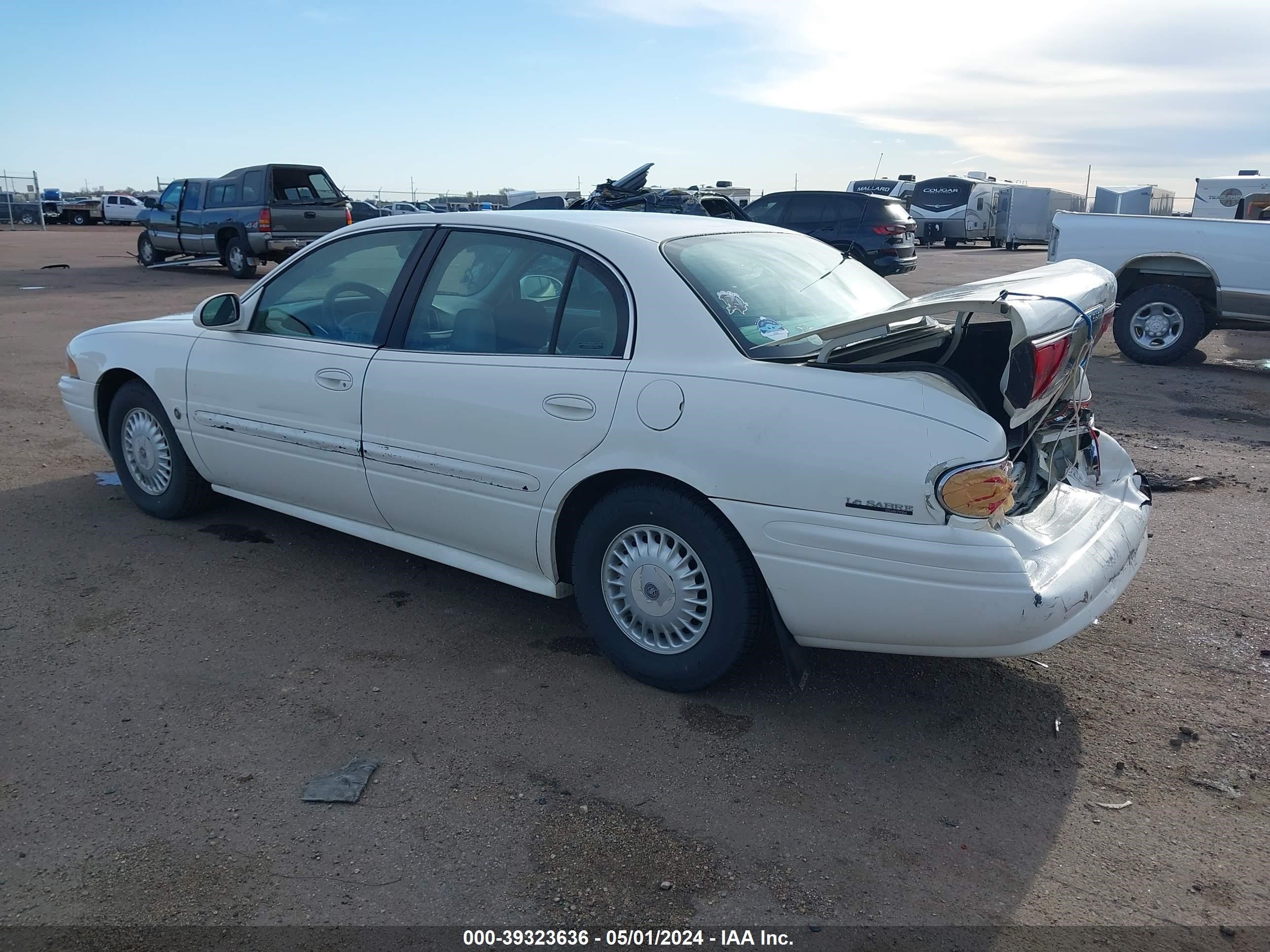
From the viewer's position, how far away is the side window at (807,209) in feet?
59.6

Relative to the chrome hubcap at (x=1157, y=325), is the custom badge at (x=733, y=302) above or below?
above

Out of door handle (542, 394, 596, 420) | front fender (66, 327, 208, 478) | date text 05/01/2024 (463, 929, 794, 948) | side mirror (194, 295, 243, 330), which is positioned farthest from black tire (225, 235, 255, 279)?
date text 05/01/2024 (463, 929, 794, 948)

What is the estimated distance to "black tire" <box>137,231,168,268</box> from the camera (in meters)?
20.9

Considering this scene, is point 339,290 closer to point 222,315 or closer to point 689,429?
point 222,315

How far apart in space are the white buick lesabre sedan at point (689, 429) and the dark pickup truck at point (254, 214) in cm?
1447

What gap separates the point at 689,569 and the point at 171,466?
3.07 m

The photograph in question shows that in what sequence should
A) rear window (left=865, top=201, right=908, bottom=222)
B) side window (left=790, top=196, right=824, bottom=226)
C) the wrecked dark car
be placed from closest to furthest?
the wrecked dark car
rear window (left=865, top=201, right=908, bottom=222)
side window (left=790, top=196, right=824, bottom=226)

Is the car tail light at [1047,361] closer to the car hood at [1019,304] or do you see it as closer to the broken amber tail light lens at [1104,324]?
the car hood at [1019,304]

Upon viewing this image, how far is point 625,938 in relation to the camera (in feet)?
7.90

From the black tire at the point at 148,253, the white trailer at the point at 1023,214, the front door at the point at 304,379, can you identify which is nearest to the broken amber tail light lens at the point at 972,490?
the front door at the point at 304,379

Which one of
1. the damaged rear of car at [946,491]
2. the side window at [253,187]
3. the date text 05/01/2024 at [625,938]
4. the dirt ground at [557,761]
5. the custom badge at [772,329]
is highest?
the side window at [253,187]

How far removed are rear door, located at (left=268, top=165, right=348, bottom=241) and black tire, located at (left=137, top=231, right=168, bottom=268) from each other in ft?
14.0

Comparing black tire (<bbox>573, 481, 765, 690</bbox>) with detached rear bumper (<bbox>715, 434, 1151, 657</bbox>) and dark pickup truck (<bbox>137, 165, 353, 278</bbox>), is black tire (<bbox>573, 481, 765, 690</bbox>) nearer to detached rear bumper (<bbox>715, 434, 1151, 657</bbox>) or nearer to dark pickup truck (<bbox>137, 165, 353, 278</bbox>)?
detached rear bumper (<bbox>715, 434, 1151, 657</bbox>)

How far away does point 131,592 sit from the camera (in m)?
4.36
